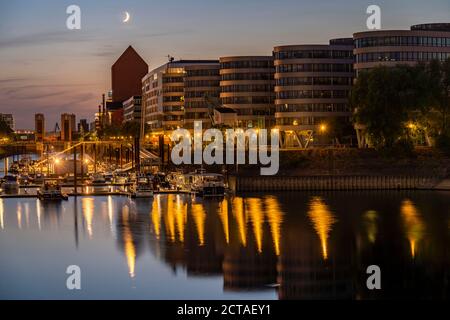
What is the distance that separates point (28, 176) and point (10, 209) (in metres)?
35.4

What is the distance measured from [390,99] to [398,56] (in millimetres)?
15744

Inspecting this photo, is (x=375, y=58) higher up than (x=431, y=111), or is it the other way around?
(x=375, y=58)

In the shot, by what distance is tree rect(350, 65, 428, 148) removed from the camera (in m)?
93.8

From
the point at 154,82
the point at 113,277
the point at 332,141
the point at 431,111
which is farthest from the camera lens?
the point at 154,82

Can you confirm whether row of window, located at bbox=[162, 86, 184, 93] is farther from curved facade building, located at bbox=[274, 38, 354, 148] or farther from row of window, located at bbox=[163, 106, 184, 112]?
curved facade building, located at bbox=[274, 38, 354, 148]

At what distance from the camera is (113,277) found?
141ft

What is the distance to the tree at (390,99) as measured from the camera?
9375 cm

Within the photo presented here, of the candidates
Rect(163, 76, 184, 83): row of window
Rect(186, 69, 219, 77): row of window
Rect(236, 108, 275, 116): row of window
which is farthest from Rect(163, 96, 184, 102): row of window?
Rect(236, 108, 275, 116): row of window

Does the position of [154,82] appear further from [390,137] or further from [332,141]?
[390,137]

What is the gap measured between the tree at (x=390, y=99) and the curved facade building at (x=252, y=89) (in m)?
38.8

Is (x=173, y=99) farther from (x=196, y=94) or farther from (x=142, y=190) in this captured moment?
(x=142, y=190)

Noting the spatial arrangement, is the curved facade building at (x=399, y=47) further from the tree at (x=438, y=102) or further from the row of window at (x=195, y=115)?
the row of window at (x=195, y=115)

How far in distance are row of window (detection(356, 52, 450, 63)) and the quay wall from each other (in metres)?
23.0
